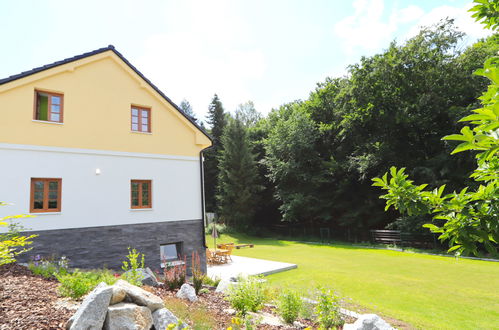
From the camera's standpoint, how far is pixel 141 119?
12109mm

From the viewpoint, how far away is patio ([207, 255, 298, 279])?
11789 millimetres

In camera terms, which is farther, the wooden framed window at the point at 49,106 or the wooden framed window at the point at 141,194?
the wooden framed window at the point at 141,194

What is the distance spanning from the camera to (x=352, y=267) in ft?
42.4

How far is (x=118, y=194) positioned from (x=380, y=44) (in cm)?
2403

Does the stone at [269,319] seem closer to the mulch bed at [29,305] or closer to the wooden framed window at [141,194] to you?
the mulch bed at [29,305]

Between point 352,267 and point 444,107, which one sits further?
point 444,107

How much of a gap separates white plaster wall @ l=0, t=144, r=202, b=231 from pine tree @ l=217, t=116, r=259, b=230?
A: 18217 millimetres

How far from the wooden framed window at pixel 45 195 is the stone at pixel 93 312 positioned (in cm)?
699

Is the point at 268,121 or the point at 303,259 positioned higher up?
the point at 268,121

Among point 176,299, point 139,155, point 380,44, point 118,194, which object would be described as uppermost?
point 380,44

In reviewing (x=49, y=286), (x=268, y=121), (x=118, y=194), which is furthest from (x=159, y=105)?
(x=268, y=121)

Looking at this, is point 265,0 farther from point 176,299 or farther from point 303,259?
point 303,259

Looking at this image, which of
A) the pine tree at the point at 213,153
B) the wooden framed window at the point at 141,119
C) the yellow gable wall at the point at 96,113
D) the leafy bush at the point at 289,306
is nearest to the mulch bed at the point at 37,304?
the leafy bush at the point at 289,306

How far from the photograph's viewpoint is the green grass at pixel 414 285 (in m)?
6.45
